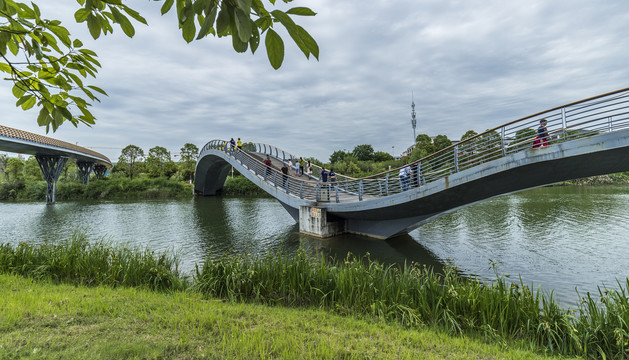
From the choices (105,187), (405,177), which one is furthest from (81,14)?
(105,187)

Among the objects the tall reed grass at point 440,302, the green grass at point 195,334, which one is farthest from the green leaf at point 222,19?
the tall reed grass at point 440,302

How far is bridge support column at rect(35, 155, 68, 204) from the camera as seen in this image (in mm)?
32250

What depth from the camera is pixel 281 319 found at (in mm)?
3727

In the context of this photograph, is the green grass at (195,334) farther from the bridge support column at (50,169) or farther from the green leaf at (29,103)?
the bridge support column at (50,169)

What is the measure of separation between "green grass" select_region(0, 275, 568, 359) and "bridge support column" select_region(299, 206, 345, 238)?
9.21 m

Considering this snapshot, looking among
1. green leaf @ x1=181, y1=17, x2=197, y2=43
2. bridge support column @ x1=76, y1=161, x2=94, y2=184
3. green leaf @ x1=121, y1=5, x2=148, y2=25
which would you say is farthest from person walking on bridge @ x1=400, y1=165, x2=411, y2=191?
bridge support column @ x1=76, y1=161, x2=94, y2=184

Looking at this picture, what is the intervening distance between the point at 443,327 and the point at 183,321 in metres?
3.52

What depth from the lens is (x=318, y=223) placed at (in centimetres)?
1355

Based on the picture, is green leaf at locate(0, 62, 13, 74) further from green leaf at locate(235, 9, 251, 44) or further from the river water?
the river water

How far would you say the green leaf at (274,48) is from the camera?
124 cm

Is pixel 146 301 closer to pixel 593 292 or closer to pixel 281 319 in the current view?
pixel 281 319

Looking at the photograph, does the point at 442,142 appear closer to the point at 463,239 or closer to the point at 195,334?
the point at 463,239

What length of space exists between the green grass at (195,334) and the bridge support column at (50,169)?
126 feet

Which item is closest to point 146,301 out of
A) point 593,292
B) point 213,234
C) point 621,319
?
point 621,319
